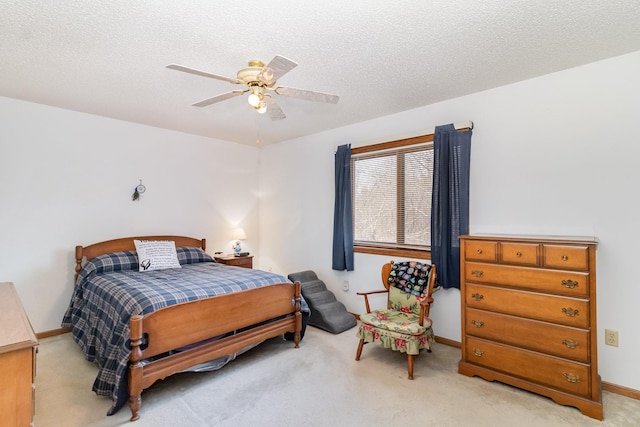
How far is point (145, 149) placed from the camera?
4262 mm

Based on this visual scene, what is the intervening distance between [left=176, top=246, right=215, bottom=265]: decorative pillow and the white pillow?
0.11m

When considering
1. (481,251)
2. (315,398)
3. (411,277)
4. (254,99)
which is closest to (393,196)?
(411,277)

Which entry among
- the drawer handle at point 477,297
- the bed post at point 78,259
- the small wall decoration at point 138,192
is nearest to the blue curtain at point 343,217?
the drawer handle at point 477,297

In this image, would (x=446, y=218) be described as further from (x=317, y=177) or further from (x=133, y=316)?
(x=133, y=316)

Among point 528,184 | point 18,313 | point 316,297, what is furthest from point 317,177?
point 18,313

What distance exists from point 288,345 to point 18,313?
2268 mm

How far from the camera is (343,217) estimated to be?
415cm

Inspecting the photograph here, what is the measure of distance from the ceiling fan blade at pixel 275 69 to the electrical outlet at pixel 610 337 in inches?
120

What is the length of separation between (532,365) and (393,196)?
211 cm

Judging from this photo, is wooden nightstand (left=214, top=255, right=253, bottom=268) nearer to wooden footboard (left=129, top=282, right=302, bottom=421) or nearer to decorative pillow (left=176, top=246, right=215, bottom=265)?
decorative pillow (left=176, top=246, right=215, bottom=265)

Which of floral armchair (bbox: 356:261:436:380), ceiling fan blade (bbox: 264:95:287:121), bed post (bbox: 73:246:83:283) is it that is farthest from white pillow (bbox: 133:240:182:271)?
floral armchair (bbox: 356:261:436:380)

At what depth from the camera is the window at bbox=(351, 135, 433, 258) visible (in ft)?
11.6

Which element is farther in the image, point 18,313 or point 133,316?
point 133,316

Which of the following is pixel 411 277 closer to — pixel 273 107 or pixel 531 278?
pixel 531 278
